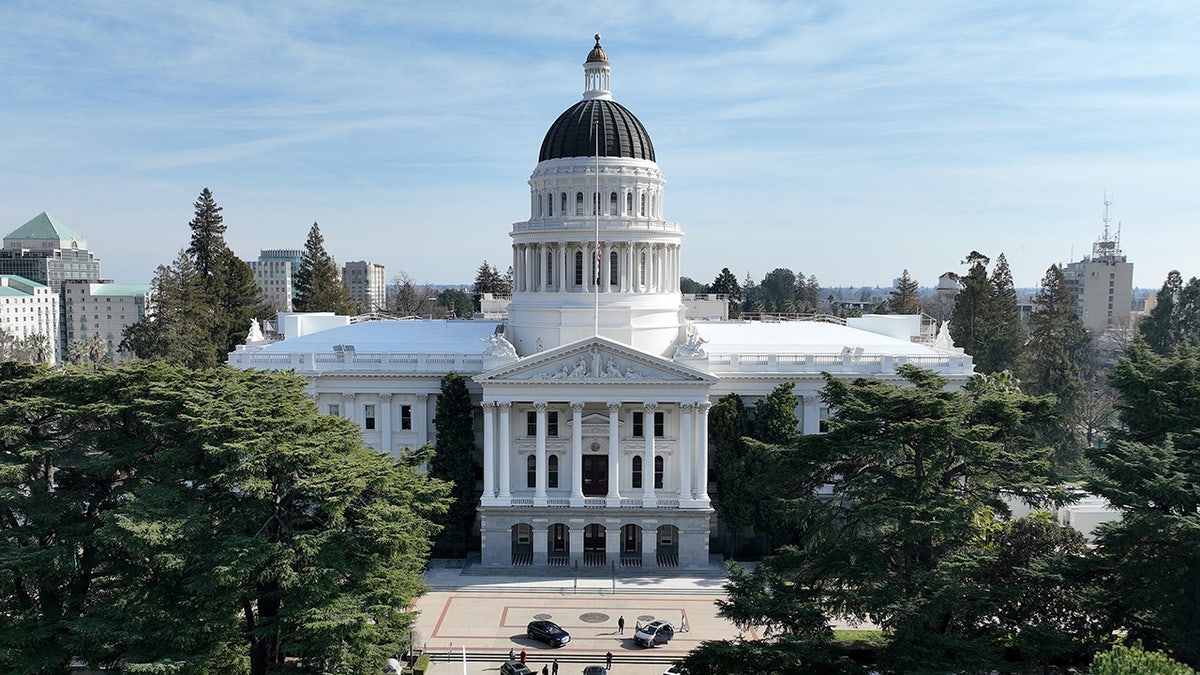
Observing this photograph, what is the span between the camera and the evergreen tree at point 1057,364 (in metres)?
77.1

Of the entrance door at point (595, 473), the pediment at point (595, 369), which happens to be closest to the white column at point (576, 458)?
the entrance door at point (595, 473)

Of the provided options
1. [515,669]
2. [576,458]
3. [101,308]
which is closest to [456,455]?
[576,458]

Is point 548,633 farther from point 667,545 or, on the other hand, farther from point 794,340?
point 794,340

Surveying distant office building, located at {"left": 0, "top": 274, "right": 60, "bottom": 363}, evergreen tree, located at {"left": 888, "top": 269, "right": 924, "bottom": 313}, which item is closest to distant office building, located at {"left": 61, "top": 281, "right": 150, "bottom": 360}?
distant office building, located at {"left": 0, "top": 274, "right": 60, "bottom": 363}

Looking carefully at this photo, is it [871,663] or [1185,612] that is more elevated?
[1185,612]

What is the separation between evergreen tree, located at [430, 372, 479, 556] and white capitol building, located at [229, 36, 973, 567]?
146 centimetres

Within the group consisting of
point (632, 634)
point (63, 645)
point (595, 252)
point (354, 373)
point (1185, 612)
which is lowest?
point (632, 634)

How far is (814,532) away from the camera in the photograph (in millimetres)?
33719

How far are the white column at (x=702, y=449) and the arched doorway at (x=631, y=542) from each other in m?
4.66

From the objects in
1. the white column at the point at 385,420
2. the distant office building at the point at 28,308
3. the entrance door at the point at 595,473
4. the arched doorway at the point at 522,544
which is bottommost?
the arched doorway at the point at 522,544

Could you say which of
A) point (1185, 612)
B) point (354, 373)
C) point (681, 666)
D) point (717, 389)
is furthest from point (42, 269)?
point (1185, 612)

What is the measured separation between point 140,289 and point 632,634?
562 feet

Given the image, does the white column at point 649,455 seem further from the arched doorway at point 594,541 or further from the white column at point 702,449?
the arched doorway at point 594,541

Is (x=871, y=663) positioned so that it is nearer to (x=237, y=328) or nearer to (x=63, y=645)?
(x=63, y=645)
